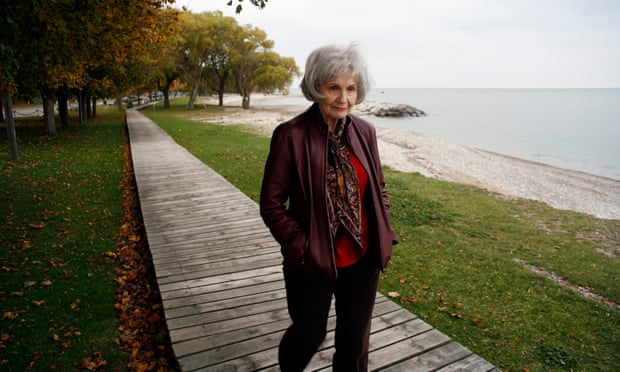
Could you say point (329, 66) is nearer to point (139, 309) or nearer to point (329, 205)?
point (329, 205)

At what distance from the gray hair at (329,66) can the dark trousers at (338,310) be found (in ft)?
3.28

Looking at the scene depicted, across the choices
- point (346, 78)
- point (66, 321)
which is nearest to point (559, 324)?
point (346, 78)

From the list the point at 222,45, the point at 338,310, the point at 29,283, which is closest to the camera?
the point at 338,310

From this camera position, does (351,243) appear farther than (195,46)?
No

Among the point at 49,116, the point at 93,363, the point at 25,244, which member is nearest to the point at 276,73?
the point at 49,116

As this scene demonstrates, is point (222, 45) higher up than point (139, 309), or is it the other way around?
point (222, 45)

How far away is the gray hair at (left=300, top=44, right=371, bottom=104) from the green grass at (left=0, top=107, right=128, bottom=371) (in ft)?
9.86

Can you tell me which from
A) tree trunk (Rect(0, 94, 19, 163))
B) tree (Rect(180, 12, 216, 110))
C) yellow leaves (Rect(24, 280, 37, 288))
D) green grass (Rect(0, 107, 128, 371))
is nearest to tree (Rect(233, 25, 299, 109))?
tree (Rect(180, 12, 216, 110))

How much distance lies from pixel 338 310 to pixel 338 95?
1.25 meters

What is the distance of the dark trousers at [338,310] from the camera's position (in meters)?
2.20

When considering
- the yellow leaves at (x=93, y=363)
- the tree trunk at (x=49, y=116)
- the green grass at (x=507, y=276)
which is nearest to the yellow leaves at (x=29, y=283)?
the yellow leaves at (x=93, y=363)

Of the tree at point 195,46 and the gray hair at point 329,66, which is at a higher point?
the tree at point 195,46

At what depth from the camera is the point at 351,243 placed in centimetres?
214

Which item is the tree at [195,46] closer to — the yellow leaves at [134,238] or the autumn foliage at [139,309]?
the yellow leaves at [134,238]
